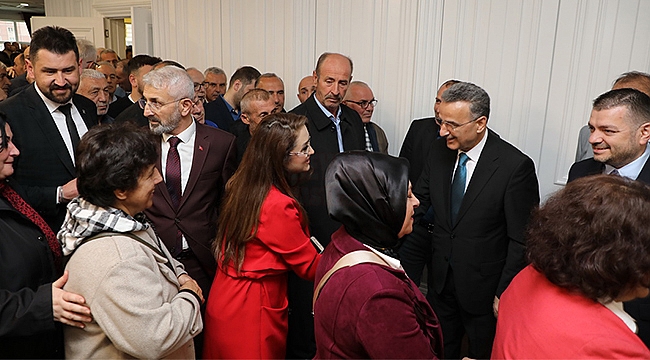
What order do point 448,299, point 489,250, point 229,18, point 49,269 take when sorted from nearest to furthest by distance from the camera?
point 49,269 → point 489,250 → point 448,299 → point 229,18

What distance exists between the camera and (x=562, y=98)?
358 cm

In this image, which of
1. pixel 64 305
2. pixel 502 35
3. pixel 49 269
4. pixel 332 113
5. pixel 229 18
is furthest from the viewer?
pixel 229 18

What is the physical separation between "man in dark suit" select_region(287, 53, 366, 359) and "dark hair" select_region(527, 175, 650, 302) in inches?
79.7

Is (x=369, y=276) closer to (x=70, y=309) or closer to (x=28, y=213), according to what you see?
(x=70, y=309)

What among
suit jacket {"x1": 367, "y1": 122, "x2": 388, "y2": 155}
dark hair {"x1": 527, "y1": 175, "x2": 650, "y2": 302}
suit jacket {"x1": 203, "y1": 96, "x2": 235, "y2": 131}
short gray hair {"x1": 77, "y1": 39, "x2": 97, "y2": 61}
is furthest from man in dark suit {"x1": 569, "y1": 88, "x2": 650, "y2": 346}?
short gray hair {"x1": 77, "y1": 39, "x2": 97, "y2": 61}

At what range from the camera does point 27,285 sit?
5.58ft

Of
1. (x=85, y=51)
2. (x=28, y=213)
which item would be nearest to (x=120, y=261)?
(x=28, y=213)

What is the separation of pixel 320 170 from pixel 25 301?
6.48 ft

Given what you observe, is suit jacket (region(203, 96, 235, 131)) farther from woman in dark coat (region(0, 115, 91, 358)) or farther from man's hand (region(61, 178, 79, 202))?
woman in dark coat (region(0, 115, 91, 358))

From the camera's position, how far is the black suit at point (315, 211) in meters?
3.23

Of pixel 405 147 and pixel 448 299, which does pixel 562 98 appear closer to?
pixel 405 147

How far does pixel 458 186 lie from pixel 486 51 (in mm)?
1662

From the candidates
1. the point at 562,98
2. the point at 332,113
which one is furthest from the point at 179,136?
the point at 562,98

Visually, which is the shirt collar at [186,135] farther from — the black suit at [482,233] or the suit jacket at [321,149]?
the black suit at [482,233]
